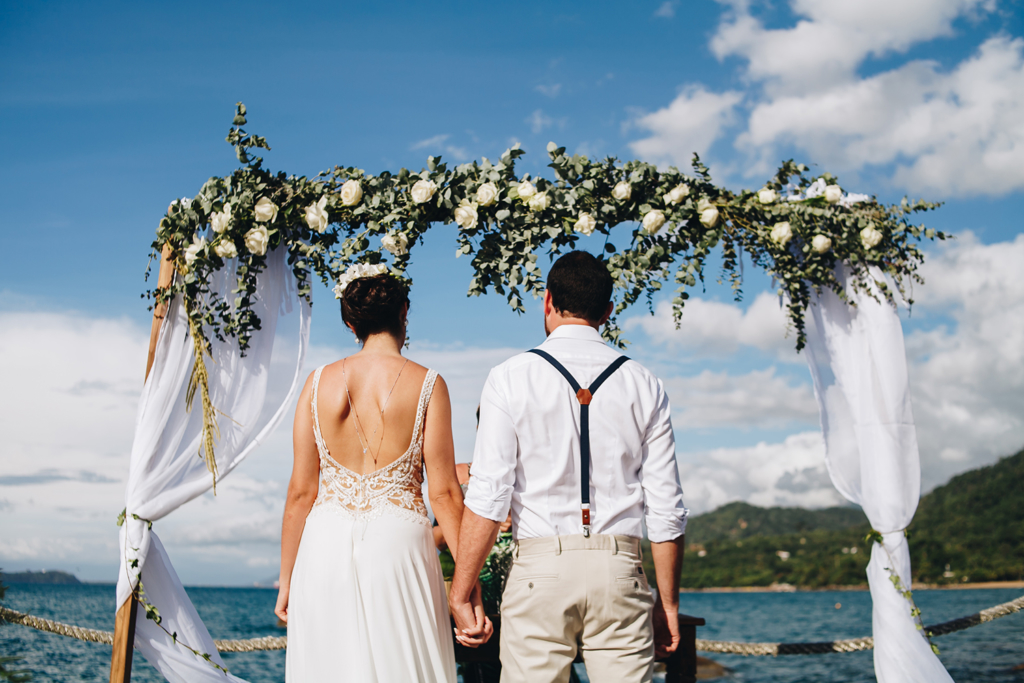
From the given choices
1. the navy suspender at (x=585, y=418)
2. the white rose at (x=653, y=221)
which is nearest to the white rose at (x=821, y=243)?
the white rose at (x=653, y=221)

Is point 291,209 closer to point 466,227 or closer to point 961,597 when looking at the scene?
point 466,227

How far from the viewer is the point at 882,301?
3756mm

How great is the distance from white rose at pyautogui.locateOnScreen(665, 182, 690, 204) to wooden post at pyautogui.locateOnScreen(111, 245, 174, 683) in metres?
2.76

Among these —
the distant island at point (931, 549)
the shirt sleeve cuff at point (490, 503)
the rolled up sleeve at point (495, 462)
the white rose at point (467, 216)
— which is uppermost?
the white rose at point (467, 216)

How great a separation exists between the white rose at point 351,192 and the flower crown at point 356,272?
0.36 meters

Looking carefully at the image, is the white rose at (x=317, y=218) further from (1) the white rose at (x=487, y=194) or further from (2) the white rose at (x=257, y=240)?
(1) the white rose at (x=487, y=194)

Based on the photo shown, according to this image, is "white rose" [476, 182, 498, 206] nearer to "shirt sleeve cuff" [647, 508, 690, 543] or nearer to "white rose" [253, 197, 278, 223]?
"white rose" [253, 197, 278, 223]

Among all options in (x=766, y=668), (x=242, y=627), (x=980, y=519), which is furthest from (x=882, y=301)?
(x=980, y=519)

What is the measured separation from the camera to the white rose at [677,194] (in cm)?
368

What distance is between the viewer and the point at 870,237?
370cm

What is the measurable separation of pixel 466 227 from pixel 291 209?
39.2 inches

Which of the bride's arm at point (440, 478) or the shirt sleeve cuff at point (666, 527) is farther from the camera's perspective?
the bride's arm at point (440, 478)

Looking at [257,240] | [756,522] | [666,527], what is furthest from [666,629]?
[756,522]

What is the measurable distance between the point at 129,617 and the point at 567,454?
272 centimetres
